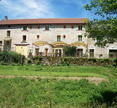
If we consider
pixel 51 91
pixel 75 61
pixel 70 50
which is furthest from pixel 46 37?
pixel 51 91

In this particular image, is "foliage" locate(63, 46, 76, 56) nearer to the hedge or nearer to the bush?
the hedge

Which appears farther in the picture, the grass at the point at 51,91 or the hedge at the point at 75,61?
the hedge at the point at 75,61

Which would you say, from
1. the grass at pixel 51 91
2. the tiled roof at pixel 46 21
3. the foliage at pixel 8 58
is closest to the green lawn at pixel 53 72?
the grass at pixel 51 91

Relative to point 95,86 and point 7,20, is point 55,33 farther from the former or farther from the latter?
point 95,86

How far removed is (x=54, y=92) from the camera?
17.5m

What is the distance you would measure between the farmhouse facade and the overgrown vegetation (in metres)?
31.0

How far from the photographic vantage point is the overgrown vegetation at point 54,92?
1540 cm

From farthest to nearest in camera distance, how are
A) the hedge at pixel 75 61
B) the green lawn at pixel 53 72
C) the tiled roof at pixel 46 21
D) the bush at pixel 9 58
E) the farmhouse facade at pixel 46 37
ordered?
the tiled roof at pixel 46 21 < the farmhouse facade at pixel 46 37 < the hedge at pixel 75 61 < the bush at pixel 9 58 < the green lawn at pixel 53 72

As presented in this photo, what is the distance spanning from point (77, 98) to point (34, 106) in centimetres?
354

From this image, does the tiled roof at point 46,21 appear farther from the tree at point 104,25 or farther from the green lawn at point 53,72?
the tree at point 104,25

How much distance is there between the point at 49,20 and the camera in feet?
185

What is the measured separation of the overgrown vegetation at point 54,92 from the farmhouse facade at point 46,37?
31021 mm

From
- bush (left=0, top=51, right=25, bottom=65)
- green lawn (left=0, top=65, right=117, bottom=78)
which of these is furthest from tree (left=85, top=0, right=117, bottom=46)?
bush (left=0, top=51, right=25, bottom=65)

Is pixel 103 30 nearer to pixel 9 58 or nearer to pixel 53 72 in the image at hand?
pixel 53 72
